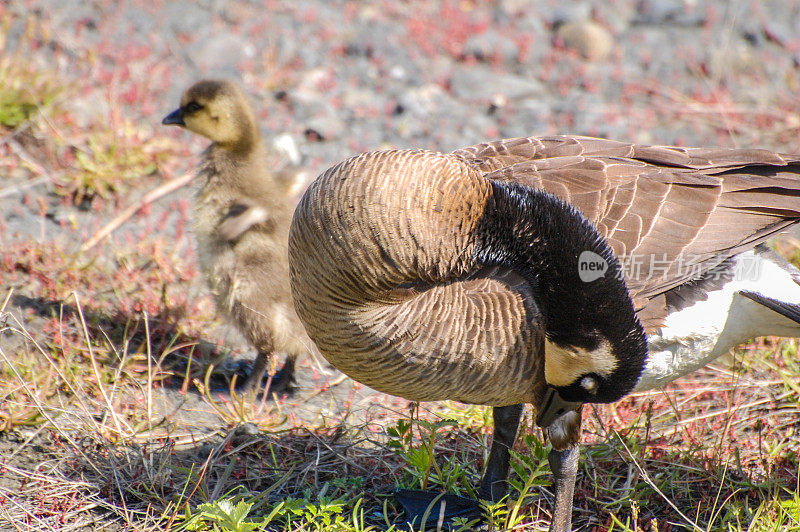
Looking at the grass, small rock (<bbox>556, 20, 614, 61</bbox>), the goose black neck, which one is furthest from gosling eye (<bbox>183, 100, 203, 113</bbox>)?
small rock (<bbox>556, 20, 614, 61</bbox>)

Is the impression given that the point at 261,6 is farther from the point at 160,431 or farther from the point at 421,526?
the point at 421,526

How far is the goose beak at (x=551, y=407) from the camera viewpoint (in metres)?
3.24

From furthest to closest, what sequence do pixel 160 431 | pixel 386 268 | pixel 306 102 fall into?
pixel 306 102
pixel 160 431
pixel 386 268

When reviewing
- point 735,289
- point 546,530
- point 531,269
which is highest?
point 531,269

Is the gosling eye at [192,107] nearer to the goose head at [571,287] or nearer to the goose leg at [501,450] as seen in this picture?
the goose head at [571,287]

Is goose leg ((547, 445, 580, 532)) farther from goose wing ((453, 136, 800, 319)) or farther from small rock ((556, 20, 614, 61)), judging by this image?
small rock ((556, 20, 614, 61))

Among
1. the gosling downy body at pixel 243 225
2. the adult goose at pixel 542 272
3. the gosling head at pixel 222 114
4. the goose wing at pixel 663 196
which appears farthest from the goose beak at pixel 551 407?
the gosling head at pixel 222 114

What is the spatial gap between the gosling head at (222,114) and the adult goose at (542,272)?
1.46 m

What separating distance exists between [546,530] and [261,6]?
5.97 m

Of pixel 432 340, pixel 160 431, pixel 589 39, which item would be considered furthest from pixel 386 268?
pixel 589 39

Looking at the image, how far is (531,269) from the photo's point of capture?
3.03 metres

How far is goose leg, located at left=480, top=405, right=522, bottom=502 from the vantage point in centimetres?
373

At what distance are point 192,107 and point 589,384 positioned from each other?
288cm

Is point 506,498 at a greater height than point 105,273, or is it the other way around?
point 105,273
